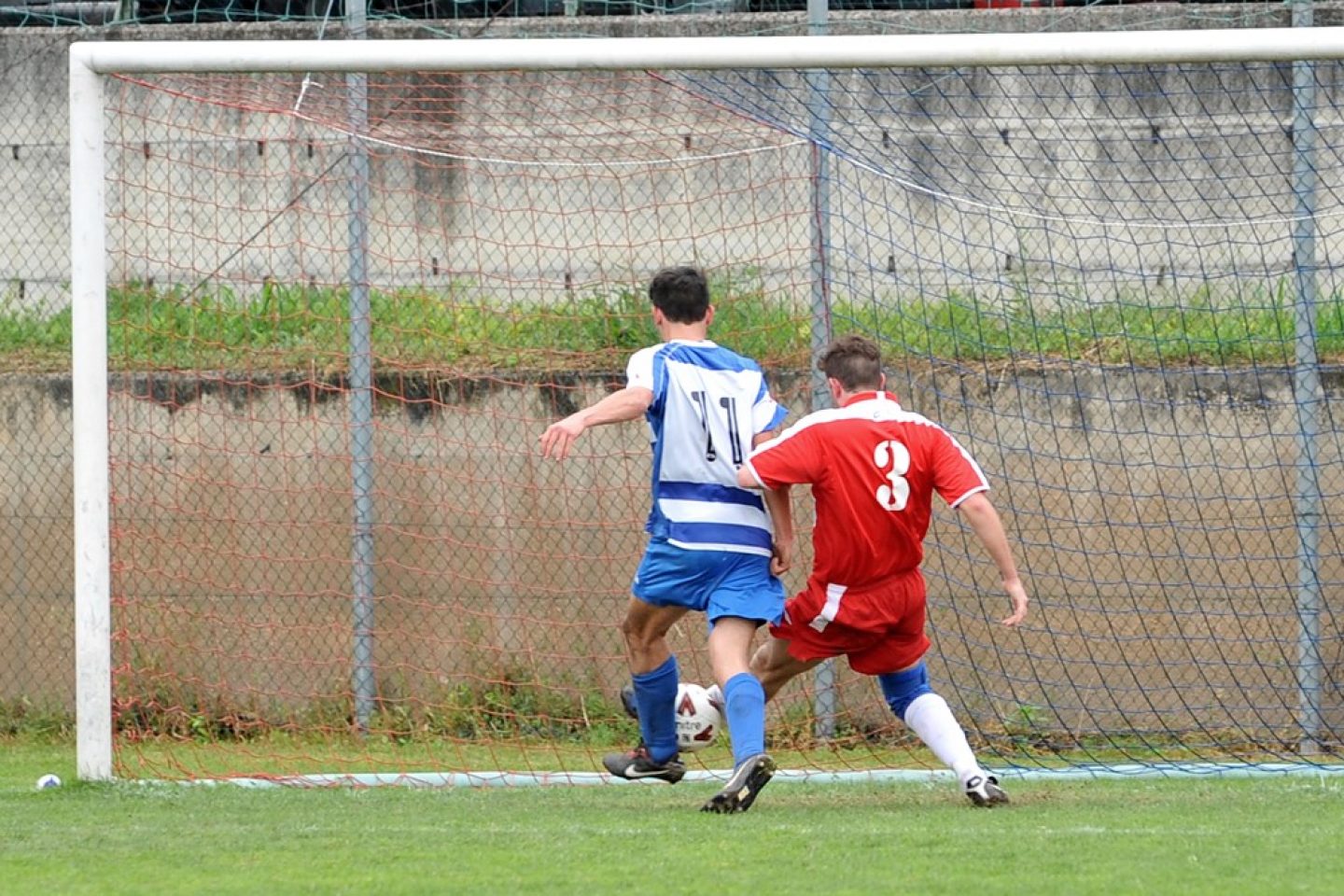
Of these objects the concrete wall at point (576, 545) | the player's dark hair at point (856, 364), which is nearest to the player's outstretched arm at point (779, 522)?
the player's dark hair at point (856, 364)

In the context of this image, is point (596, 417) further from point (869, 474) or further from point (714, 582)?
point (869, 474)

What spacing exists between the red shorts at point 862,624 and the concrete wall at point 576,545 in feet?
8.38

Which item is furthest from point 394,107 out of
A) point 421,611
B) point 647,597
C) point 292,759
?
point 647,597

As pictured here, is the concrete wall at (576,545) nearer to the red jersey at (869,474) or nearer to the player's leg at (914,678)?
the player's leg at (914,678)

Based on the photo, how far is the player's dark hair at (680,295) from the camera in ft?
20.6

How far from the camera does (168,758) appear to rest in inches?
314

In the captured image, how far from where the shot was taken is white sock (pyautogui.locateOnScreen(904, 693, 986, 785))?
243 inches

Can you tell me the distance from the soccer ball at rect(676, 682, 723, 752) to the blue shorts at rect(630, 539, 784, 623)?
40cm

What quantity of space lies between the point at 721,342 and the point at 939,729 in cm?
327

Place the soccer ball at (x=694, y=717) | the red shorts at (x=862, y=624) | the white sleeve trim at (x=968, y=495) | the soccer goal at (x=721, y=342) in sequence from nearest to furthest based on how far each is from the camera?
the white sleeve trim at (x=968, y=495)
the red shorts at (x=862, y=624)
the soccer ball at (x=694, y=717)
the soccer goal at (x=721, y=342)

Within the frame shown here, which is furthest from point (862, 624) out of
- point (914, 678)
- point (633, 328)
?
point (633, 328)

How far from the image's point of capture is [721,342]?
9047 mm

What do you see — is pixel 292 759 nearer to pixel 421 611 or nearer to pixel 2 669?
pixel 421 611

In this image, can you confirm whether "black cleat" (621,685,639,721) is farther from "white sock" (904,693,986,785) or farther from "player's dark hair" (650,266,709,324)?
"player's dark hair" (650,266,709,324)
